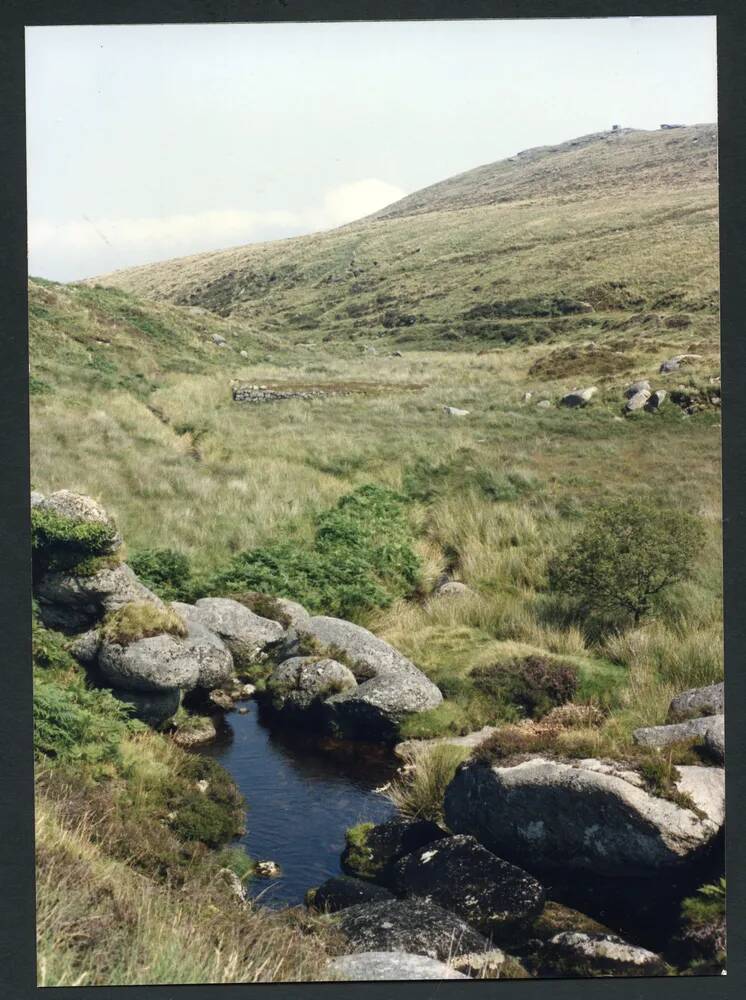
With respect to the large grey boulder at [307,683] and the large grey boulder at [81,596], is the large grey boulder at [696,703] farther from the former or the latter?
the large grey boulder at [81,596]

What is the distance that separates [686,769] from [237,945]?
9.78 feet

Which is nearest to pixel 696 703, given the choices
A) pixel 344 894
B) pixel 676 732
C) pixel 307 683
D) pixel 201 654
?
pixel 676 732

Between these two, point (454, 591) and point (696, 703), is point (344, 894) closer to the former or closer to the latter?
point (696, 703)

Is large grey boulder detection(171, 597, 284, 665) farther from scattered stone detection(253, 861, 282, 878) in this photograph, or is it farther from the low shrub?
scattered stone detection(253, 861, 282, 878)

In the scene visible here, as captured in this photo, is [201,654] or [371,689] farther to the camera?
[201,654]

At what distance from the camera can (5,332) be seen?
550 centimetres

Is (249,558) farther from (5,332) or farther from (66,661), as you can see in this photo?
(5,332)

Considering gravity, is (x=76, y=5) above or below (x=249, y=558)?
above

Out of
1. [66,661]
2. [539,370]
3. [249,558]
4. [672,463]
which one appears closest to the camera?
[66,661]

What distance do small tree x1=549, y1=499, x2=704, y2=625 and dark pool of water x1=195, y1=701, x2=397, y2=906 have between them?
117 inches

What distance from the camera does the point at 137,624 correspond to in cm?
908

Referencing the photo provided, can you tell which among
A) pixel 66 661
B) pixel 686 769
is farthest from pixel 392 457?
pixel 686 769

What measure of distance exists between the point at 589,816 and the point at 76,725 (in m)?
3.79

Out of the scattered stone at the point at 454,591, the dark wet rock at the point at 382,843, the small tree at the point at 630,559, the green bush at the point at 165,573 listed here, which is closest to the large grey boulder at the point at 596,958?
the dark wet rock at the point at 382,843
